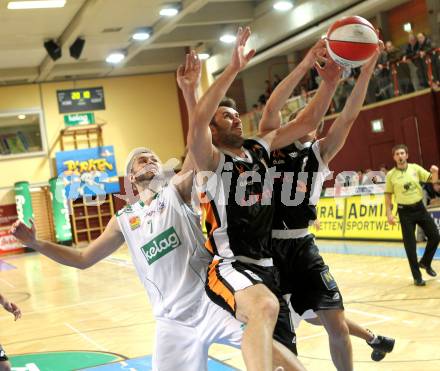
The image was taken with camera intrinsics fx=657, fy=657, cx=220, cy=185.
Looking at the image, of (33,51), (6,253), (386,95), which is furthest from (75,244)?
(386,95)

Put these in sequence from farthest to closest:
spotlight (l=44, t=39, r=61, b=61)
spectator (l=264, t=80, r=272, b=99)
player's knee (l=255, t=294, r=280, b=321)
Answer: spectator (l=264, t=80, r=272, b=99) → spotlight (l=44, t=39, r=61, b=61) → player's knee (l=255, t=294, r=280, b=321)

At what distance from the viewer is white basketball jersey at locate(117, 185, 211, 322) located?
3.95 meters

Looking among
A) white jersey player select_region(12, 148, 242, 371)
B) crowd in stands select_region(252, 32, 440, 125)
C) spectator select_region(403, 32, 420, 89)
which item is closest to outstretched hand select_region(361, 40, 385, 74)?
white jersey player select_region(12, 148, 242, 371)

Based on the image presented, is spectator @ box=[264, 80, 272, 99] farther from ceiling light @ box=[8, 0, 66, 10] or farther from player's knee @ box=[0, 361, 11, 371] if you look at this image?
player's knee @ box=[0, 361, 11, 371]

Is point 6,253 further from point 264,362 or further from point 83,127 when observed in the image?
point 264,362

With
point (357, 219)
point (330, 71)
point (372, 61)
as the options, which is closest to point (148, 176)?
point (330, 71)

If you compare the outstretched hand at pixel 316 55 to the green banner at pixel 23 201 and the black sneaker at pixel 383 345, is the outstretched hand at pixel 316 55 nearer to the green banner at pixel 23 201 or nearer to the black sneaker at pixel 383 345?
the black sneaker at pixel 383 345

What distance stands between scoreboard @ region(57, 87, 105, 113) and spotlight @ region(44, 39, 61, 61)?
444 centimetres

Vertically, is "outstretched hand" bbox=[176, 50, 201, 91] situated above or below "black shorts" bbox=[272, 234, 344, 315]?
above

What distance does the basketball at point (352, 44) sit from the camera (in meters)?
4.36

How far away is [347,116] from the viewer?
469 centimetres

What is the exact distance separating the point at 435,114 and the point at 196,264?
555 inches

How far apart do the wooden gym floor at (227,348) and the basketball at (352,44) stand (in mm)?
2664

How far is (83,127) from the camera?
27828mm
